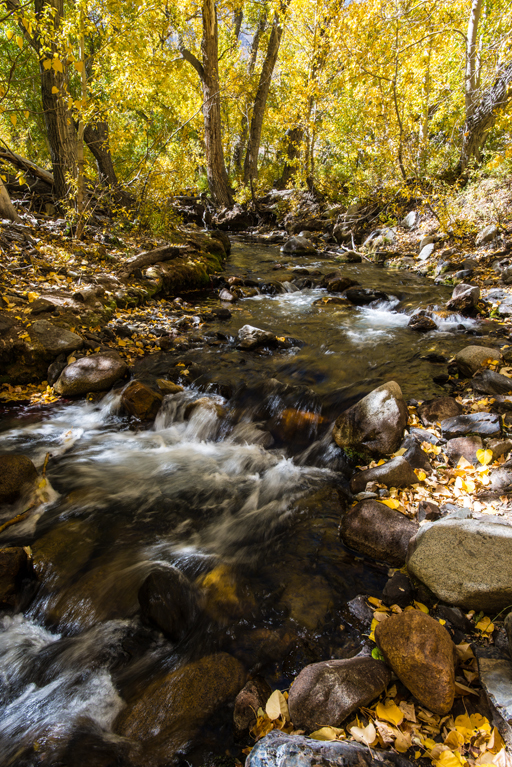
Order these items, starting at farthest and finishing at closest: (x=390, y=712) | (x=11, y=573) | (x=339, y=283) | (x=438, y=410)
Result: 1. (x=339, y=283)
2. (x=438, y=410)
3. (x=11, y=573)
4. (x=390, y=712)

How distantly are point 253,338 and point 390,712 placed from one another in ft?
18.9

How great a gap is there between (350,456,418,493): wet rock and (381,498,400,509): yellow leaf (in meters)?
0.23

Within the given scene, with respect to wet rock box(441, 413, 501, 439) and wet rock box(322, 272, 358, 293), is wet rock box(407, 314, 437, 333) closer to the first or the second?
wet rock box(322, 272, 358, 293)

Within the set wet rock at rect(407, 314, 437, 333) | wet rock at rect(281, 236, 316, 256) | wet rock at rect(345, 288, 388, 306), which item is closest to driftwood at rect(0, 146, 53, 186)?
wet rock at rect(345, 288, 388, 306)

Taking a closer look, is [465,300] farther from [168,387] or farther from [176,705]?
[176,705]

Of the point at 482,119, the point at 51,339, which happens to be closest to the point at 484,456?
the point at 51,339

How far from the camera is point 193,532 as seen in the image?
3719 millimetres

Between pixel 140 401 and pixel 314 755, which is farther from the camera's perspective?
pixel 140 401

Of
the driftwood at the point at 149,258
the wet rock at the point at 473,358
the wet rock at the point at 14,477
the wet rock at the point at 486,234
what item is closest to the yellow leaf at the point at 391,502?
the wet rock at the point at 473,358

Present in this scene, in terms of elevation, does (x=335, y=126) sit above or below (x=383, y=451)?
above

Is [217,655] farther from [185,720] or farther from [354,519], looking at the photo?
[354,519]

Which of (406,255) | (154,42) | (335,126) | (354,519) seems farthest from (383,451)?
(335,126)

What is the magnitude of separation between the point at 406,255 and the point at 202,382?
9895 millimetres

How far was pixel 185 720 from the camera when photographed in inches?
85.7
